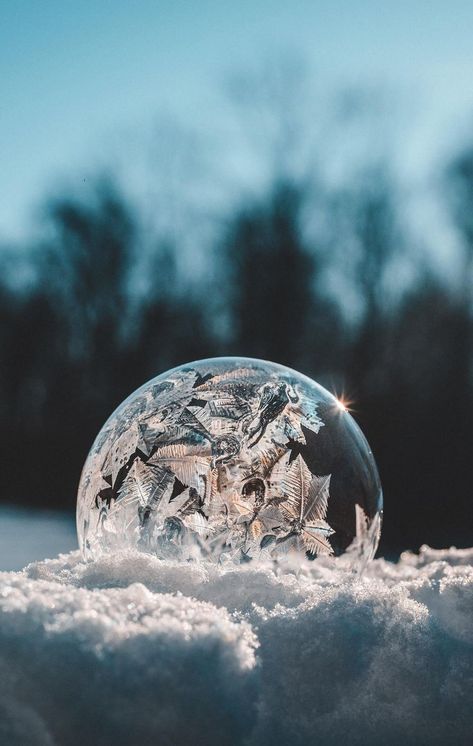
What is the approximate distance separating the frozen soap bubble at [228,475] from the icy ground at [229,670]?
388 mm

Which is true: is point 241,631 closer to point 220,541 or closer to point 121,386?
point 220,541

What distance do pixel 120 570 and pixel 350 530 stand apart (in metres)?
0.64

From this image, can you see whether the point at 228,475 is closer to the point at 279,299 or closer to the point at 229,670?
the point at 229,670

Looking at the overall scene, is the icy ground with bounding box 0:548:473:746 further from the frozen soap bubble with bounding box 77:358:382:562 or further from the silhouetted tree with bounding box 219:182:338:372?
the silhouetted tree with bounding box 219:182:338:372

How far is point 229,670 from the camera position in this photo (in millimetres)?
1020

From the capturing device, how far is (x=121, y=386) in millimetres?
10945

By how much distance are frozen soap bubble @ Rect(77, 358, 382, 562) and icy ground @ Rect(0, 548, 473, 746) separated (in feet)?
1.27

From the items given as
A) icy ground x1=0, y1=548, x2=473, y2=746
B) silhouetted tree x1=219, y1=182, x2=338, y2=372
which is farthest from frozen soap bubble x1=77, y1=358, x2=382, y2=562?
silhouetted tree x1=219, y1=182, x2=338, y2=372

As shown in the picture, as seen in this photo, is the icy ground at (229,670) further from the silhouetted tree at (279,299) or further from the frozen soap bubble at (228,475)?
the silhouetted tree at (279,299)

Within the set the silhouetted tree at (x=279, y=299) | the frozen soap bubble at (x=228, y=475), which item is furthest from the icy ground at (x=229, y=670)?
the silhouetted tree at (x=279, y=299)

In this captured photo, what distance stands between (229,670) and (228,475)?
834 mm

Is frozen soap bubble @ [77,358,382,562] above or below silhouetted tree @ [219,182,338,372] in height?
below

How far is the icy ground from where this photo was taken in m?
0.98

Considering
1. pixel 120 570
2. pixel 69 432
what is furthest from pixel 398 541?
pixel 69 432
